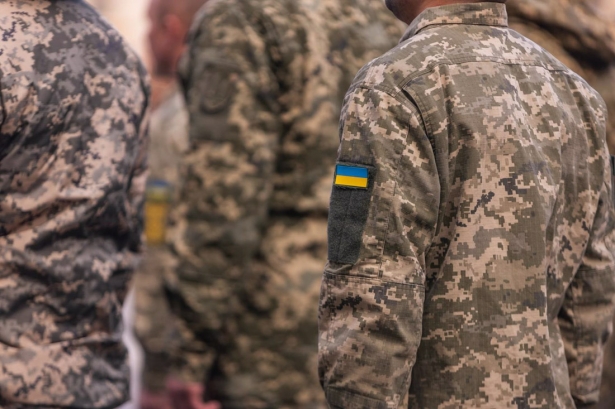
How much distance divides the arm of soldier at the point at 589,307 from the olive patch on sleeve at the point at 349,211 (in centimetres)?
48

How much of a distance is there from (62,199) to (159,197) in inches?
83.7

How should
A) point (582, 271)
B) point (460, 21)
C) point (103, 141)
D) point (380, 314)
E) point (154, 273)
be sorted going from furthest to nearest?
point (154, 273), point (103, 141), point (582, 271), point (460, 21), point (380, 314)

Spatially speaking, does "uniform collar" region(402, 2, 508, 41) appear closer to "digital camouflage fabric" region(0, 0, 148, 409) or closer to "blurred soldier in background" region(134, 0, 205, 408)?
"digital camouflage fabric" region(0, 0, 148, 409)

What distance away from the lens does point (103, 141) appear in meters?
1.87

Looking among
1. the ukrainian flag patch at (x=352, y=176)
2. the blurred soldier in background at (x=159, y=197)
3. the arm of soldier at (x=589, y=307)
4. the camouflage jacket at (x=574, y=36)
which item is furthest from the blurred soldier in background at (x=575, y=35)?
the blurred soldier in background at (x=159, y=197)

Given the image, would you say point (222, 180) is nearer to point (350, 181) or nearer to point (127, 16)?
point (350, 181)

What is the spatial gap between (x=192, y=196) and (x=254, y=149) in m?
0.20

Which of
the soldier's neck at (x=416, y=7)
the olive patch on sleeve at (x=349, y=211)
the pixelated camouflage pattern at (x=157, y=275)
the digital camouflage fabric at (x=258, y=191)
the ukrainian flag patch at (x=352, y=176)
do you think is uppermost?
the soldier's neck at (x=416, y=7)

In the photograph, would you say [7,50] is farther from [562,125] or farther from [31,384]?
[562,125]

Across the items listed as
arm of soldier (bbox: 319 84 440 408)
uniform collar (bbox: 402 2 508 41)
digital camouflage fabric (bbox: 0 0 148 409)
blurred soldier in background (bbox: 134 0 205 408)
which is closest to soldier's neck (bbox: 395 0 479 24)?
uniform collar (bbox: 402 2 508 41)

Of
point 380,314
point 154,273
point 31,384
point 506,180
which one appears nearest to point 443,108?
point 506,180

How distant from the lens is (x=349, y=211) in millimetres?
1456

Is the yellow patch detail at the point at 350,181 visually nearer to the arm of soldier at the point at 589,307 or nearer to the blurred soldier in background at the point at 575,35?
the arm of soldier at the point at 589,307

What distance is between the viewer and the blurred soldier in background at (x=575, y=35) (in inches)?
98.0
